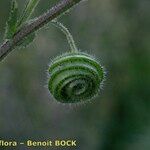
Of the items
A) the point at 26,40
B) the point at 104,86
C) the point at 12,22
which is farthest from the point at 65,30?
the point at 104,86

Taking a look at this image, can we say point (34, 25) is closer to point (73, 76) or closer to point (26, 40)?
point (26, 40)

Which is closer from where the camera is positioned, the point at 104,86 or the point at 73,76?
the point at 73,76

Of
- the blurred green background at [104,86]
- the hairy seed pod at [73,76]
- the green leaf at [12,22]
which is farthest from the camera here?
the blurred green background at [104,86]

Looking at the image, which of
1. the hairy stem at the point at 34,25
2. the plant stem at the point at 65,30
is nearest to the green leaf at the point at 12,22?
the hairy stem at the point at 34,25

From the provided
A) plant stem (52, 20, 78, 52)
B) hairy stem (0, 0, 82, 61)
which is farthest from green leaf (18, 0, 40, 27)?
plant stem (52, 20, 78, 52)

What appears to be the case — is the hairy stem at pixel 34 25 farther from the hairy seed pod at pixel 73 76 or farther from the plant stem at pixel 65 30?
the hairy seed pod at pixel 73 76

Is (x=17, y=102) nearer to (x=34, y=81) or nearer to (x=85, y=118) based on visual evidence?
(x=34, y=81)

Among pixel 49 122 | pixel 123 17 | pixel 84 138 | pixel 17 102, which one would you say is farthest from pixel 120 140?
pixel 123 17

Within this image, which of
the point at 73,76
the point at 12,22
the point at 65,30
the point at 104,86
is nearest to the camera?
the point at 12,22
